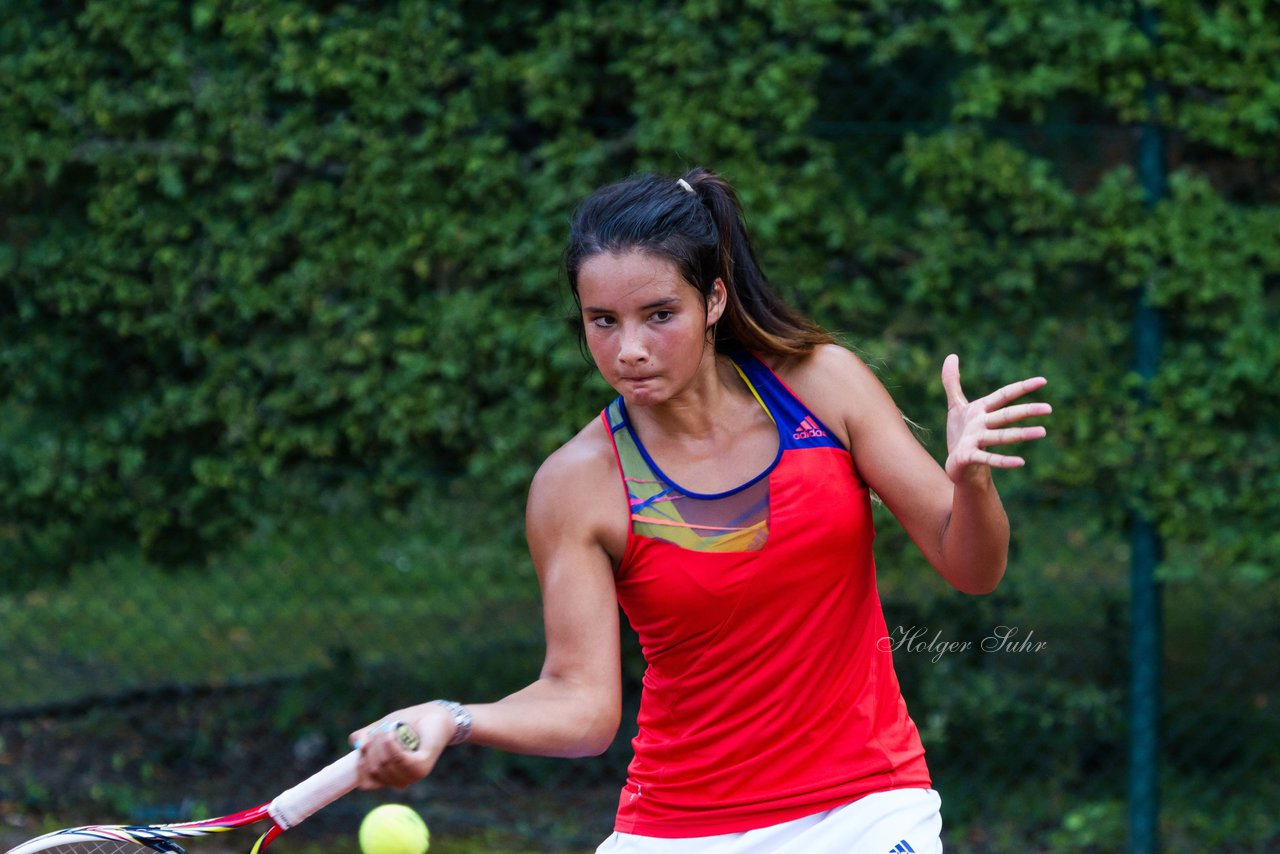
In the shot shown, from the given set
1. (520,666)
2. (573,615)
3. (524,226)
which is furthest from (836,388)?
(520,666)

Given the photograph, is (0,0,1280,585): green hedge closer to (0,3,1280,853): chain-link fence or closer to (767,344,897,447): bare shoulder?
(0,3,1280,853): chain-link fence

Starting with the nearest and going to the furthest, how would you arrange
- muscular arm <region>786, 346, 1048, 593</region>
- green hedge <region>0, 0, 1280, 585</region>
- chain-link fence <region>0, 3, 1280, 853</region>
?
muscular arm <region>786, 346, 1048, 593</region> < green hedge <region>0, 0, 1280, 585</region> < chain-link fence <region>0, 3, 1280, 853</region>

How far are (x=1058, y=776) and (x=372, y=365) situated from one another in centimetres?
252

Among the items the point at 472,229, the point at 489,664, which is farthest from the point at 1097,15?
the point at 489,664

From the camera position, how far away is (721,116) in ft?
14.2

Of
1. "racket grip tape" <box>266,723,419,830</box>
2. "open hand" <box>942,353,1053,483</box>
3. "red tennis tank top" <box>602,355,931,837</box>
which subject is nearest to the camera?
"racket grip tape" <box>266,723,419,830</box>

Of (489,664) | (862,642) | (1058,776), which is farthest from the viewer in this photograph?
(489,664)

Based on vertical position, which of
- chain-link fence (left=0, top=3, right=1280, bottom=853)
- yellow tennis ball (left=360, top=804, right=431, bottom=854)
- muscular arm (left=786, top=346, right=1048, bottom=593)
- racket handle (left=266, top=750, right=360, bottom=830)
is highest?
muscular arm (left=786, top=346, right=1048, bottom=593)

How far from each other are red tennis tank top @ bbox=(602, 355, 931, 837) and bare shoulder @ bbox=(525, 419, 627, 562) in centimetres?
3

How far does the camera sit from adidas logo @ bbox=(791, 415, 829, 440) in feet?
8.14

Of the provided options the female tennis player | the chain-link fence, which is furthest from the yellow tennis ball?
the chain-link fence

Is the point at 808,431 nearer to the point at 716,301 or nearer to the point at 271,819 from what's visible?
the point at 716,301

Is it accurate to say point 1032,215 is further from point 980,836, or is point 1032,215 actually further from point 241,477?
point 241,477

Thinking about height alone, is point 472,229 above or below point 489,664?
above
